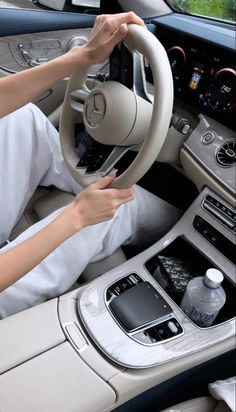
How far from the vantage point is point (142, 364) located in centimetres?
75

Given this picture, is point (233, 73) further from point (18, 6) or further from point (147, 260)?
point (18, 6)

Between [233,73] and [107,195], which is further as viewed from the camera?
[233,73]

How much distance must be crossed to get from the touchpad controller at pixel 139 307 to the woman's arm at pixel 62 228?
0.58 feet

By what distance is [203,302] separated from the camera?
2.75 ft

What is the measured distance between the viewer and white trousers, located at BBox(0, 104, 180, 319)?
89 cm

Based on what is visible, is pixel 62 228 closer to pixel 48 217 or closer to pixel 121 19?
pixel 48 217

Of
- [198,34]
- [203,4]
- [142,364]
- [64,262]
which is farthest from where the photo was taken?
[203,4]

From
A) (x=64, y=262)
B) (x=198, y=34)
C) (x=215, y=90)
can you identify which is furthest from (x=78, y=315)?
(x=198, y=34)

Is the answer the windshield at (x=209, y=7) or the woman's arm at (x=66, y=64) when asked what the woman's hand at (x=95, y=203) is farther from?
the windshield at (x=209, y=7)

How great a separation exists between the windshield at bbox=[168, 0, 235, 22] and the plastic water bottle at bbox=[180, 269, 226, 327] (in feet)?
2.72

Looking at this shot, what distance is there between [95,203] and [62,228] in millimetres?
78

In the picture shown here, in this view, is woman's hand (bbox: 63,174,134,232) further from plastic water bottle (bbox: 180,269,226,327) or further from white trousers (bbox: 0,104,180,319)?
plastic water bottle (bbox: 180,269,226,327)

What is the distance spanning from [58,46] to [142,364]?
1.10 meters

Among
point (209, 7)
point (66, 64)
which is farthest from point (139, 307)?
point (209, 7)
